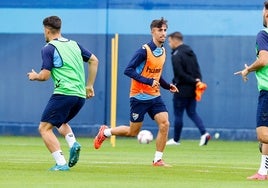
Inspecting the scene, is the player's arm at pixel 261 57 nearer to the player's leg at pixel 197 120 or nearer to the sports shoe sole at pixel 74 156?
the sports shoe sole at pixel 74 156

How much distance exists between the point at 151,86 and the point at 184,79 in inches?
297

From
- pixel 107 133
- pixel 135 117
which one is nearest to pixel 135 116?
pixel 135 117

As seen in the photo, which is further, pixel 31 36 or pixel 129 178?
pixel 31 36

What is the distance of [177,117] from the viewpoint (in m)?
23.4

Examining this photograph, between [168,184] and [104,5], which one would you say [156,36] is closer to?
[168,184]

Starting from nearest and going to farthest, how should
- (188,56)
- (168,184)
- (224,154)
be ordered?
1. (168,184)
2. (224,154)
3. (188,56)

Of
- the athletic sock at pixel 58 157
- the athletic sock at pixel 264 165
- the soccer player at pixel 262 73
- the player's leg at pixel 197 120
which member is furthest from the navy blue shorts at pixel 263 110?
the player's leg at pixel 197 120

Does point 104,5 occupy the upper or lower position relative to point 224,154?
upper

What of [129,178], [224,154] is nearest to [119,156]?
[224,154]

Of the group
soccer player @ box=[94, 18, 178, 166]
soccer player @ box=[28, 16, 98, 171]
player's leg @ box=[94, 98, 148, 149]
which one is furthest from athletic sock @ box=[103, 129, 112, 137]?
soccer player @ box=[28, 16, 98, 171]

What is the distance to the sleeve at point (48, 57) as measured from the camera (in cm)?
1471

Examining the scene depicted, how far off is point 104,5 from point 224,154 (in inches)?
266

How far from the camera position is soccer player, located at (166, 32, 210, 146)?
23.5 m

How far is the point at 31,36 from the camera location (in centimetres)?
2580
